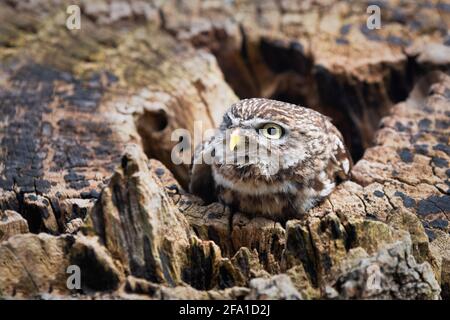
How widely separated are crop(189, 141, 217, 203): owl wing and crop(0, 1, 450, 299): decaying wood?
0.61ft

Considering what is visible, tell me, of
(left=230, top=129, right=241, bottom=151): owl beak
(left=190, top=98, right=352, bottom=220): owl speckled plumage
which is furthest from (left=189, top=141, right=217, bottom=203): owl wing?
(left=230, top=129, right=241, bottom=151): owl beak

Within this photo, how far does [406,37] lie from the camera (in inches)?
222

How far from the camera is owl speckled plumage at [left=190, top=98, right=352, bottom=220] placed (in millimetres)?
4293

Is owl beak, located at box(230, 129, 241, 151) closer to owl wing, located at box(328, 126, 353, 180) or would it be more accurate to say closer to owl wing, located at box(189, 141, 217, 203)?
owl wing, located at box(189, 141, 217, 203)

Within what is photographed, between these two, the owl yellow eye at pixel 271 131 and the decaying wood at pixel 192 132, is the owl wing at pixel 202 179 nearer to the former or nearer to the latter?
the decaying wood at pixel 192 132

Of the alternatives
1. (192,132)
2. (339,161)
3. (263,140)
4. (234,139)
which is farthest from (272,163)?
(192,132)

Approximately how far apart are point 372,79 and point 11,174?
2.78 metres

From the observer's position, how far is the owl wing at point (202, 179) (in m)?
4.65

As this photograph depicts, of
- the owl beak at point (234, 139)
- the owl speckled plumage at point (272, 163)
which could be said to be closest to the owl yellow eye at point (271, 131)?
the owl speckled plumage at point (272, 163)

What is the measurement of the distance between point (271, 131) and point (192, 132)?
104 centimetres

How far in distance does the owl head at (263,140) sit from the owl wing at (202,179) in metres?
0.23

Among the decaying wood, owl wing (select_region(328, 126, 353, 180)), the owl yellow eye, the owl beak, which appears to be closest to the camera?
the decaying wood

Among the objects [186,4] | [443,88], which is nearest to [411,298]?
[443,88]
